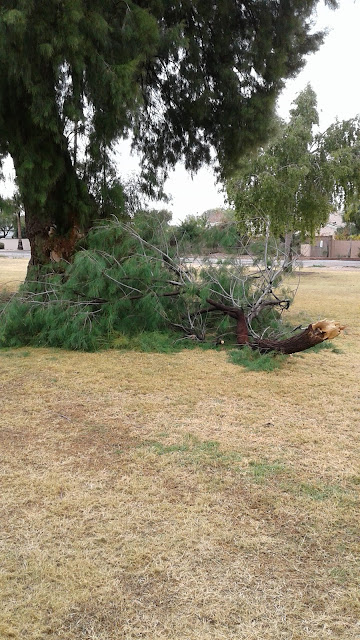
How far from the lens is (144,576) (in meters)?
2.17

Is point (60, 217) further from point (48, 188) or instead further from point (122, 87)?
point (122, 87)

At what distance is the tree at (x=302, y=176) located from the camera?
16734 millimetres

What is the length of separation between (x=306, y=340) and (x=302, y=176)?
40.1ft

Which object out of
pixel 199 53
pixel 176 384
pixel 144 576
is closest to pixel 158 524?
pixel 144 576

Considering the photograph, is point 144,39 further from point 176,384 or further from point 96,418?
point 96,418

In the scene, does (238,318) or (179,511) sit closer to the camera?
(179,511)

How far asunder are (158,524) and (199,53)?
7.85m

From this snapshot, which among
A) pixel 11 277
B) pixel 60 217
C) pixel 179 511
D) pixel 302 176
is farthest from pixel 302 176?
pixel 179 511

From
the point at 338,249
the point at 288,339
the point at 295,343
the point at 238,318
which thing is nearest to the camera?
the point at 295,343

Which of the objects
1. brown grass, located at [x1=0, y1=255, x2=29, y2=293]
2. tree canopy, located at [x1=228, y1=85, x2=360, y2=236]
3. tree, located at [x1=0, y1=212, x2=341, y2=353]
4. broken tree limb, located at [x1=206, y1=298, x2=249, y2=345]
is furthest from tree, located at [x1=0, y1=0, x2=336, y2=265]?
tree canopy, located at [x1=228, y1=85, x2=360, y2=236]

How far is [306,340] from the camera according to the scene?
18.7 feet

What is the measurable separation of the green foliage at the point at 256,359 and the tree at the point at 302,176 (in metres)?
11.1

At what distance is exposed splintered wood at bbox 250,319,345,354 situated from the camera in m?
5.50

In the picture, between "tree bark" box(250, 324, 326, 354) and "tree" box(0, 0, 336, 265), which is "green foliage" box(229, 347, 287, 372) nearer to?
"tree bark" box(250, 324, 326, 354)
